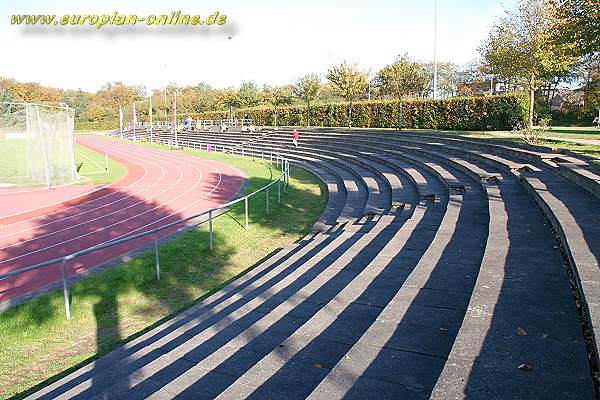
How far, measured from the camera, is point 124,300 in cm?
841

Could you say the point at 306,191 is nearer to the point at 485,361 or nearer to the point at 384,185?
the point at 384,185

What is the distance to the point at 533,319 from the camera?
13.3ft

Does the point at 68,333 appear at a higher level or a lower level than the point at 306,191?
lower

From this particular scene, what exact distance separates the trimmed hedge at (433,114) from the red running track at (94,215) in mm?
15241

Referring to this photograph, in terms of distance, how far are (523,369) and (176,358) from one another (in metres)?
3.32

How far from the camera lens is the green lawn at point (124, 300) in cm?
645

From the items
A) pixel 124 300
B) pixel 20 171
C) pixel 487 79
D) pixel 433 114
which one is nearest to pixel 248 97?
pixel 487 79

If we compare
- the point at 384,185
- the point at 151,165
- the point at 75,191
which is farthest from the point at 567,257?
the point at 151,165

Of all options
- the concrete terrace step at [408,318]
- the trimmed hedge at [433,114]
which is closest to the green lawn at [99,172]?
the concrete terrace step at [408,318]

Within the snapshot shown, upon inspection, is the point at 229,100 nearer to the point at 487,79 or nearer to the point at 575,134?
the point at 487,79

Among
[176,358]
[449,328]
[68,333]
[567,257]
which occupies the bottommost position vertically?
[68,333]

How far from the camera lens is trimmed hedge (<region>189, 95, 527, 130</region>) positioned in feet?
88.2

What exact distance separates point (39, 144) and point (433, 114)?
2508 cm

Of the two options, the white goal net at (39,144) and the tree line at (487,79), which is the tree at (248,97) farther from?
the white goal net at (39,144)
